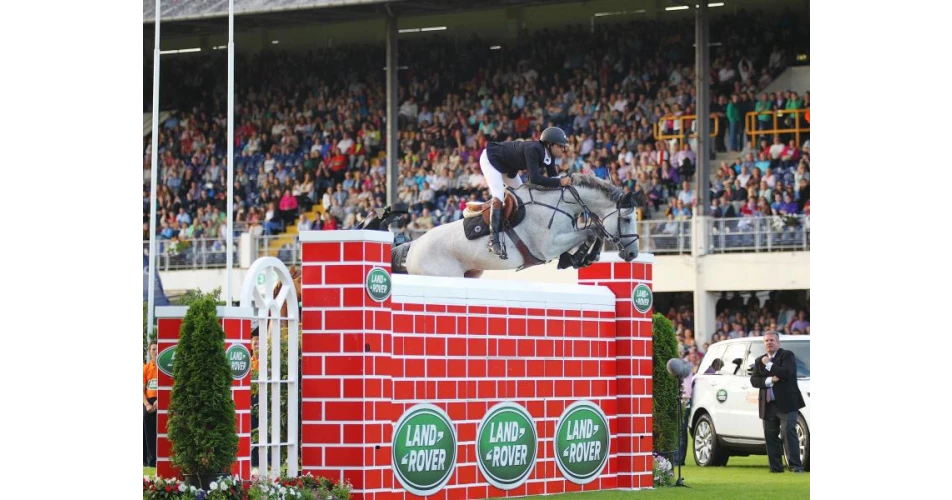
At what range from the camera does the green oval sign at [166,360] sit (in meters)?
10.3

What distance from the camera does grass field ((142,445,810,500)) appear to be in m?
12.8

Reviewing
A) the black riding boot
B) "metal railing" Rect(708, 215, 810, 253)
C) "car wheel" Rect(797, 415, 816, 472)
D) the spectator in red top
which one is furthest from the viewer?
the spectator in red top

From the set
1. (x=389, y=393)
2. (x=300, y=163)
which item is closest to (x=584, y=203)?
(x=389, y=393)

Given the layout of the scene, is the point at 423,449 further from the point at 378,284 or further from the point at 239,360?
the point at 239,360

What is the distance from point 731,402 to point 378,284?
7149 millimetres

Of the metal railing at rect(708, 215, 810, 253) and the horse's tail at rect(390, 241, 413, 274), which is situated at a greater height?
the metal railing at rect(708, 215, 810, 253)

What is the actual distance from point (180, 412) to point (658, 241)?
58.8 ft

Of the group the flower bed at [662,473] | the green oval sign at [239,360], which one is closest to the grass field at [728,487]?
the flower bed at [662,473]

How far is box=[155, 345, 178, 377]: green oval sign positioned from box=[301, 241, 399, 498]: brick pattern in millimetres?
1074

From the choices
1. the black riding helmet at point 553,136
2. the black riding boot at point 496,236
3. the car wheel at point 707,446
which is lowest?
the car wheel at point 707,446

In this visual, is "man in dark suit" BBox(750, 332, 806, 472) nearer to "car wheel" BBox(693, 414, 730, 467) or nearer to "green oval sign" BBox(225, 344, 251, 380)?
"car wheel" BBox(693, 414, 730, 467)

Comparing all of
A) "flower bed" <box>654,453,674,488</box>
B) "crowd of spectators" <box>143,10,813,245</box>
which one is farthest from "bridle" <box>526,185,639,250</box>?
"crowd of spectators" <box>143,10,813,245</box>

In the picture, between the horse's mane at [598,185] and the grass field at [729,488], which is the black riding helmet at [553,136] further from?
the grass field at [729,488]

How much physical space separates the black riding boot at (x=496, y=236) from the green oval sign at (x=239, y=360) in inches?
139
